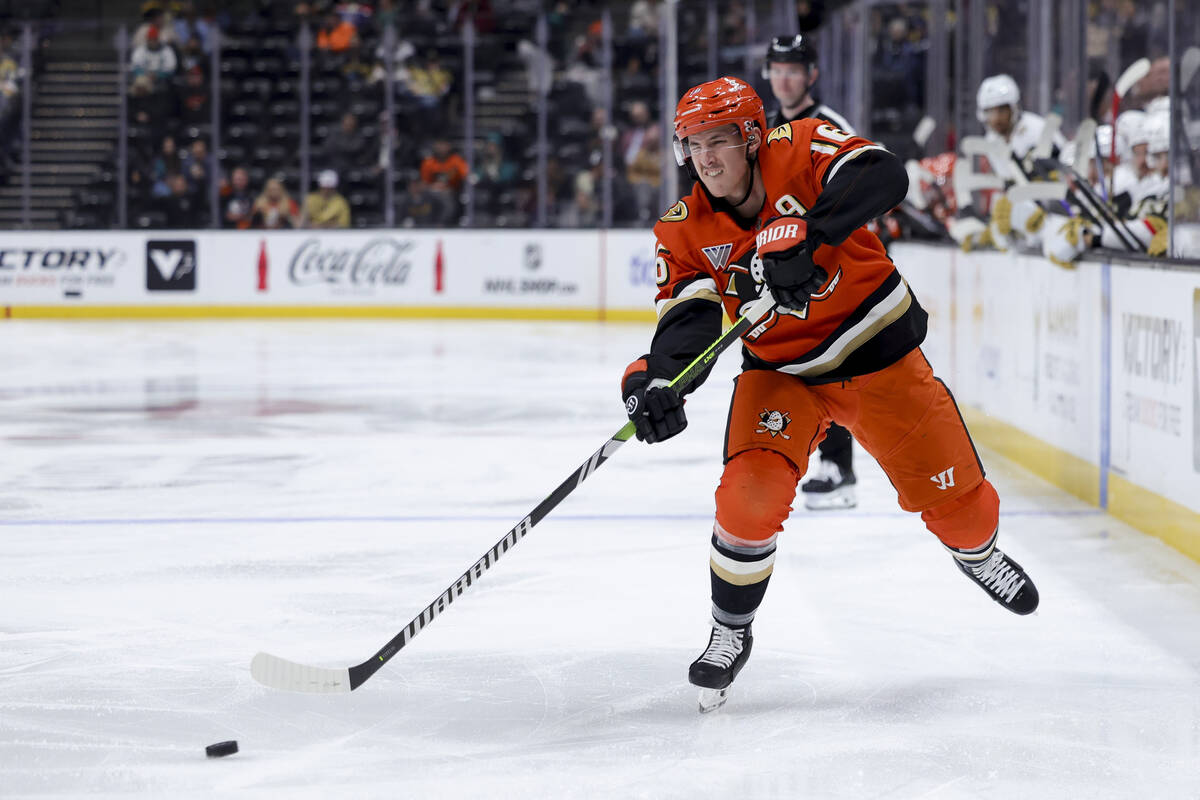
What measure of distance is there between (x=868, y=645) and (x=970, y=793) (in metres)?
0.94

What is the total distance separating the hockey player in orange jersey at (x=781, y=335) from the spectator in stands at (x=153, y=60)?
489 inches

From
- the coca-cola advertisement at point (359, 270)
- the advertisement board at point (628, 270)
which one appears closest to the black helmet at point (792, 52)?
the advertisement board at point (628, 270)

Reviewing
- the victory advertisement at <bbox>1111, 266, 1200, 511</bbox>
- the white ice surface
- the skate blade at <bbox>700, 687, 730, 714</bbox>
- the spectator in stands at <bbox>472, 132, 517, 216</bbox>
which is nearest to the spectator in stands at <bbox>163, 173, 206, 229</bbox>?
the spectator in stands at <bbox>472, 132, 517, 216</bbox>

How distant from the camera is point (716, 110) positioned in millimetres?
2688

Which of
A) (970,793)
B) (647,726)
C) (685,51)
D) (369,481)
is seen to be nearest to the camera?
(970,793)

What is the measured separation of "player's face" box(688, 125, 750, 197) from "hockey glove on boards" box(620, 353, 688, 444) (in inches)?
13.3

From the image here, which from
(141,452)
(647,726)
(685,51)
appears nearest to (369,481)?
(141,452)

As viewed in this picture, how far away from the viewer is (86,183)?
47.8ft

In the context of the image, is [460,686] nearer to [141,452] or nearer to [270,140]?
[141,452]

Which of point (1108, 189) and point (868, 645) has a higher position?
point (1108, 189)

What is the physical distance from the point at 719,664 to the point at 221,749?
32.9 inches

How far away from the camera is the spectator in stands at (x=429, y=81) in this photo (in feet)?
47.2

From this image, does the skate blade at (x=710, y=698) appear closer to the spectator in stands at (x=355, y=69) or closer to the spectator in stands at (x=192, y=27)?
the spectator in stands at (x=355, y=69)

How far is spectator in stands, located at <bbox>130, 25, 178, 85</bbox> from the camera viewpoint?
47.1 feet
